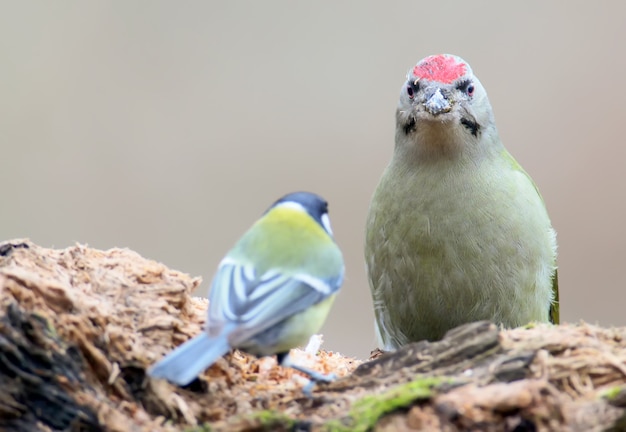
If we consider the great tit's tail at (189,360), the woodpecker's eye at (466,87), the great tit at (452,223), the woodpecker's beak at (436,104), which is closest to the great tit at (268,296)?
the great tit's tail at (189,360)

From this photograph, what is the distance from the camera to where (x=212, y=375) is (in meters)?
3.41

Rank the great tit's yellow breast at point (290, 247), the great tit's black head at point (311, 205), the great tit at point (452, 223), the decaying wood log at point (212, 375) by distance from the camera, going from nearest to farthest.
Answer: the decaying wood log at point (212, 375) < the great tit's yellow breast at point (290, 247) < the great tit's black head at point (311, 205) < the great tit at point (452, 223)

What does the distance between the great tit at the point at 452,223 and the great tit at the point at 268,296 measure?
125 centimetres

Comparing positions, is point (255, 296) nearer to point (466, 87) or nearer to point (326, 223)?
point (326, 223)

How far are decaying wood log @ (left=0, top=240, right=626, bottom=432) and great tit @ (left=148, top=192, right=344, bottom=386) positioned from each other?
17 centimetres

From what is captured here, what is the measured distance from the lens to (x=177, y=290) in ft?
11.6

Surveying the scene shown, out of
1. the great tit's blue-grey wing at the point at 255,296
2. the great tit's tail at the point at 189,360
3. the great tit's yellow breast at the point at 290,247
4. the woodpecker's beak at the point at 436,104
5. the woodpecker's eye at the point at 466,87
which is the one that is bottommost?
the great tit's tail at the point at 189,360

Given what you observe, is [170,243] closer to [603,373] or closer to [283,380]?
[283,380]

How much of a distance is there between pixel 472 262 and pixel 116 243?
5.03 m

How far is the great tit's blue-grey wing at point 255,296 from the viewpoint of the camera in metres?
3.07

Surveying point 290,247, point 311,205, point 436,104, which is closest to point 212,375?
point 290,247

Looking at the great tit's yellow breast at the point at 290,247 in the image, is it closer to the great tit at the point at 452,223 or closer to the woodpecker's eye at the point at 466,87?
the great tit at the point at 452,223

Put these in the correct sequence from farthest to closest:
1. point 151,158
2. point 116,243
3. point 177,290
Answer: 1. point 151,158
2. point 116,243
3. point 177,290

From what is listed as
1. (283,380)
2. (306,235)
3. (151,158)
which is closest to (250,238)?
(306,235)
